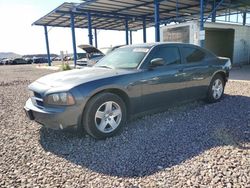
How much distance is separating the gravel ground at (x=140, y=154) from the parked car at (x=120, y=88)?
358mm

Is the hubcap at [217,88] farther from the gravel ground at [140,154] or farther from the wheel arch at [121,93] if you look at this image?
the wheel arch at [121,93]

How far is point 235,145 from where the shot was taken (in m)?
3.40

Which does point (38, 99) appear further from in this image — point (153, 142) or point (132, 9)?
point (132, 9)

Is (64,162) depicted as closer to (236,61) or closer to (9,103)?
(9,103)

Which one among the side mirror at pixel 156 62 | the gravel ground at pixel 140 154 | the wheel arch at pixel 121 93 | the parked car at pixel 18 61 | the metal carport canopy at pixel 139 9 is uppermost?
the metal carport canopy at pixel 139 9

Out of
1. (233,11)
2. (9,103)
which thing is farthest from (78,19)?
(9,103)

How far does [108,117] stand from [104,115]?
87 mm

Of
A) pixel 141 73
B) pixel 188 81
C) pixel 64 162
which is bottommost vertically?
pixel 64 162

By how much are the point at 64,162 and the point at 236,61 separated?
50.7 feet

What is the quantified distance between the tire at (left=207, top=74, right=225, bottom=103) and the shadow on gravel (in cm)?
83

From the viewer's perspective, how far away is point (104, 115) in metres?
3.74

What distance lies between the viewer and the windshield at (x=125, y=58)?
4379mm

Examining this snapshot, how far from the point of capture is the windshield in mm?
4379

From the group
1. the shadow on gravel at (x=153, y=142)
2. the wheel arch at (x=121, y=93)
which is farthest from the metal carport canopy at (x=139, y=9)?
the wheel arch at (x=121, y=93)
